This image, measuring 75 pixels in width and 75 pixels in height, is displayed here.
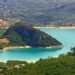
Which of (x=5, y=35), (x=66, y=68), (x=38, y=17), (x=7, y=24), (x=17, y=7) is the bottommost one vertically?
(x=66, y=68)

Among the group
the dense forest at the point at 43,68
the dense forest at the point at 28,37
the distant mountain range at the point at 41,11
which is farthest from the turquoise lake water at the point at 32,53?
the distant mountain range at the point at 41,11

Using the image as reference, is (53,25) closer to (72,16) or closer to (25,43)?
(72,16)

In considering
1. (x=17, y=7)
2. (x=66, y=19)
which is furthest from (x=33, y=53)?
(x=17, y=7)

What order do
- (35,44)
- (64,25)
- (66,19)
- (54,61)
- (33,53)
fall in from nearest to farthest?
(54,61) < (33,53) < (35,44) < (64,25) < (66,19)

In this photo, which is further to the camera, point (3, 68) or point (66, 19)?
point (66, 19)

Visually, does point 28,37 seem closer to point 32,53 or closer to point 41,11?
point 32,53

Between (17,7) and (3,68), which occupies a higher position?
(17,7)

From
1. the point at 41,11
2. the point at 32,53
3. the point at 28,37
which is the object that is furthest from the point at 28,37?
the point at 41,11
